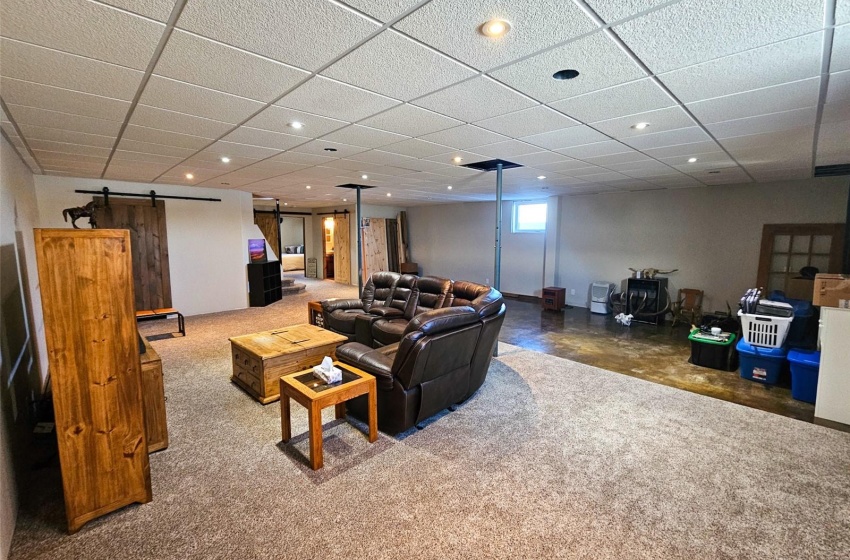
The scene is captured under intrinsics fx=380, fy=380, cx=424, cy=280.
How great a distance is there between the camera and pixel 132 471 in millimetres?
2152

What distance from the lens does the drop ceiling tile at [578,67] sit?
1702 mm

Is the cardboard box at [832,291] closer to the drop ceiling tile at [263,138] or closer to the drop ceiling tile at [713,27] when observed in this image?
the drop ceiling tile at [713,27]

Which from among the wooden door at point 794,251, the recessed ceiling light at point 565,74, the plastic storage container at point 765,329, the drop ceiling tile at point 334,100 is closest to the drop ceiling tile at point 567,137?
the recessed ceiling light at point 565,74

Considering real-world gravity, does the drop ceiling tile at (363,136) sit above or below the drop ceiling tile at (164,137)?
above

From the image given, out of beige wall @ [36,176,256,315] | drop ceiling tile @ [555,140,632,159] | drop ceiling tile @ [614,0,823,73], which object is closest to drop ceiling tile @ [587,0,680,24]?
drop ceiling tile @ [614,0,823,73]

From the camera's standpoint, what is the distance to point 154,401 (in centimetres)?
265

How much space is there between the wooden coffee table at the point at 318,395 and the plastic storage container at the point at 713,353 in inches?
163

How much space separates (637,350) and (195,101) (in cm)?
564

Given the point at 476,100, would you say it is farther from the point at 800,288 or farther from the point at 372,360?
the point at 800,288

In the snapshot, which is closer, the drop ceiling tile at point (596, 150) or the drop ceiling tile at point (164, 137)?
the drop ceiling tile at point (164, 137)

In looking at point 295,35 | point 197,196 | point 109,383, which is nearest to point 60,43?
point 295,35

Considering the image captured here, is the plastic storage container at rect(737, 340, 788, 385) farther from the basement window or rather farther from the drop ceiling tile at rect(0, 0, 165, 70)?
the drop ceiling tile at rect(0, 0, 165, 70)

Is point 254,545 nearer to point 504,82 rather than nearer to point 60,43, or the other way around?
point 60,43

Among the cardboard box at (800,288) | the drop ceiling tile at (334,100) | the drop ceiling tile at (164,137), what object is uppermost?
the drop ceiling tile at (334,100)
